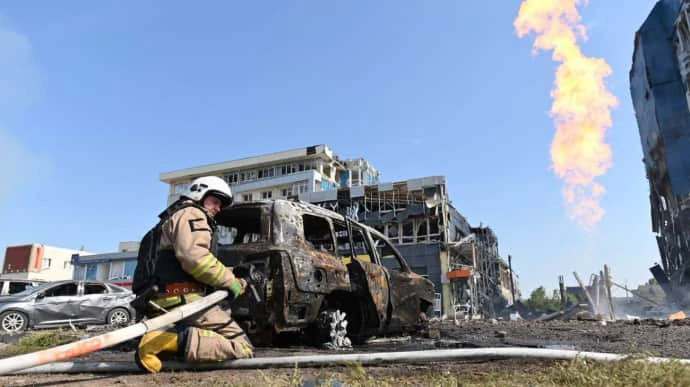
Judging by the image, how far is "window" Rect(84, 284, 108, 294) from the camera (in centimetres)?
1313

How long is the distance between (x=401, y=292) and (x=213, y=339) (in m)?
3.24

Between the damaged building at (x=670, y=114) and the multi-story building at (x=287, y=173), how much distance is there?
26.5 metres

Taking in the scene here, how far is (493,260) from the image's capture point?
1692 inches

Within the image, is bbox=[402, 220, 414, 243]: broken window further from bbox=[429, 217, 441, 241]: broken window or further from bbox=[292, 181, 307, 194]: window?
bbox=[292, 181, 307, 194]: window

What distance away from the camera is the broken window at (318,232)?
16.9 ft

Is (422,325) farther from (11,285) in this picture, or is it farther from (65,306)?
(11,285)

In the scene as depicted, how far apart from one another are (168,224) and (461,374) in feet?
7.53

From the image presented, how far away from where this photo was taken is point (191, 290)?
3.43m

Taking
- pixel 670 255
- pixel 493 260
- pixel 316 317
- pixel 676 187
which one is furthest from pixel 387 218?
pixel 316 317

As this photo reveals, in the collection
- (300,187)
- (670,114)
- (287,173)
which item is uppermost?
(287,173)

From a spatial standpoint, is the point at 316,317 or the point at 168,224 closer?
the point at 168,224

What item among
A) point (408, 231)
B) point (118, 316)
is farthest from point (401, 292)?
point (408, 231)

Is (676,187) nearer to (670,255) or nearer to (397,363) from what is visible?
(670,255)

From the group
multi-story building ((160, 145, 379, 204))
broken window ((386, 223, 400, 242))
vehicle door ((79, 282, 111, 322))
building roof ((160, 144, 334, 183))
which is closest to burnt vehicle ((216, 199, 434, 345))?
vehicle door ((79, 282, 111, 322))
